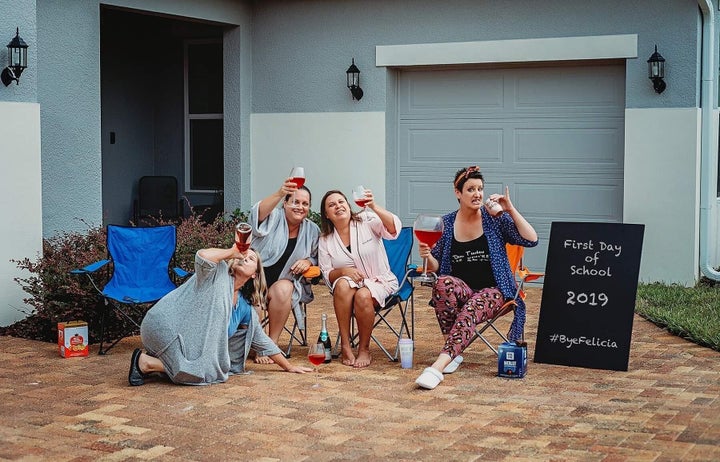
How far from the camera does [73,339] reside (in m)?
6.16

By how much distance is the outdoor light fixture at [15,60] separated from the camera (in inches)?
281

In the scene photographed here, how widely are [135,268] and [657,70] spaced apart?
15.1 feet

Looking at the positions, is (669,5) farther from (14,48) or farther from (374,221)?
(14,48)

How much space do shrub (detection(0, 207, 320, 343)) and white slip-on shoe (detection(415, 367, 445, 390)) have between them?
2036mm

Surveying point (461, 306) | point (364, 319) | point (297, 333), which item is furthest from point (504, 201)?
point (297, 333)

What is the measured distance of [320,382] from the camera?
5.53m

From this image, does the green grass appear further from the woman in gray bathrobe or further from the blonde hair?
the woman in gray bathrobe

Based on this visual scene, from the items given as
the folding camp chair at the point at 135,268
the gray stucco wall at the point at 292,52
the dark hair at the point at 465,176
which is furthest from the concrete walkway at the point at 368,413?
the gray stucco wall at the point at 292,52

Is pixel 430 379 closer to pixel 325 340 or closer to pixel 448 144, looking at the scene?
pixel 325 340

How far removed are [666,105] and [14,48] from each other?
507 cm

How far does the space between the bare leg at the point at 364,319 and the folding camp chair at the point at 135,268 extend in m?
1.09

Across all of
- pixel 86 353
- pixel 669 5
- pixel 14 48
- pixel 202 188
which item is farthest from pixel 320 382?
pixel 202 188

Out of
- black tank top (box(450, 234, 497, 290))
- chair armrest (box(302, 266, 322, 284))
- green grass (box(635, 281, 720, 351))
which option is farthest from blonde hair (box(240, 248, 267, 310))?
Result: green grass (box(635, 281, 720, 351))

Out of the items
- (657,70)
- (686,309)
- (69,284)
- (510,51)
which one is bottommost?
(686,309)
